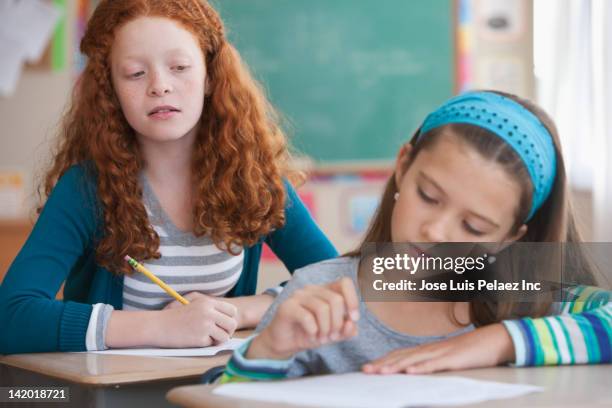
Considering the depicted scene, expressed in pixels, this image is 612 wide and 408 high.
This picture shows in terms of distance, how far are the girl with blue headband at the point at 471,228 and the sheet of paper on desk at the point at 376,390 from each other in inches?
2.6

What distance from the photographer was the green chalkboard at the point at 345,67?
370 cm

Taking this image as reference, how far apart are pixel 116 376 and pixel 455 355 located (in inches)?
18.1

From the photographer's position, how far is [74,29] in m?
3.95

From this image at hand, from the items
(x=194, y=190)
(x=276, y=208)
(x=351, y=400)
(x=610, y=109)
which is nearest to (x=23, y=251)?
(x=194, y=190)

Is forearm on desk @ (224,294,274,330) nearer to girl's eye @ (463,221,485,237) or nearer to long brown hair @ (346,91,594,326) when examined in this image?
long brown hair @ (346,91,594,326)

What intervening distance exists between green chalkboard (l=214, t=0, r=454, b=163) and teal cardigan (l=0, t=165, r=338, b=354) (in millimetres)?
1847

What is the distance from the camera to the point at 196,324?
4.99ft

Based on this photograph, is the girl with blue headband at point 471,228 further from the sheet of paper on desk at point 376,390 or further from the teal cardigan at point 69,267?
the teal cardigan at point 69,267

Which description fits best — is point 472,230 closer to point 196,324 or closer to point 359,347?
point 359,347

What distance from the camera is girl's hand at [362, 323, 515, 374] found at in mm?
1075

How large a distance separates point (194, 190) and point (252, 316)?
0.90 feet

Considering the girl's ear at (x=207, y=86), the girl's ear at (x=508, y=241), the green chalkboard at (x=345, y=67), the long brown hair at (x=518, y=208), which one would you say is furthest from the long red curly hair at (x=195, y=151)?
the green chalkboard at (x=345, y=67)

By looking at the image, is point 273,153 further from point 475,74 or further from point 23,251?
point 475,74

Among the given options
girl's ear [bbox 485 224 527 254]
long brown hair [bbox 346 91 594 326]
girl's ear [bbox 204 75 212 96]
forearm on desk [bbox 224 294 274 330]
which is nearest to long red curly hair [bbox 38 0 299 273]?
girl's ear [bbox 204 75 212 96]
